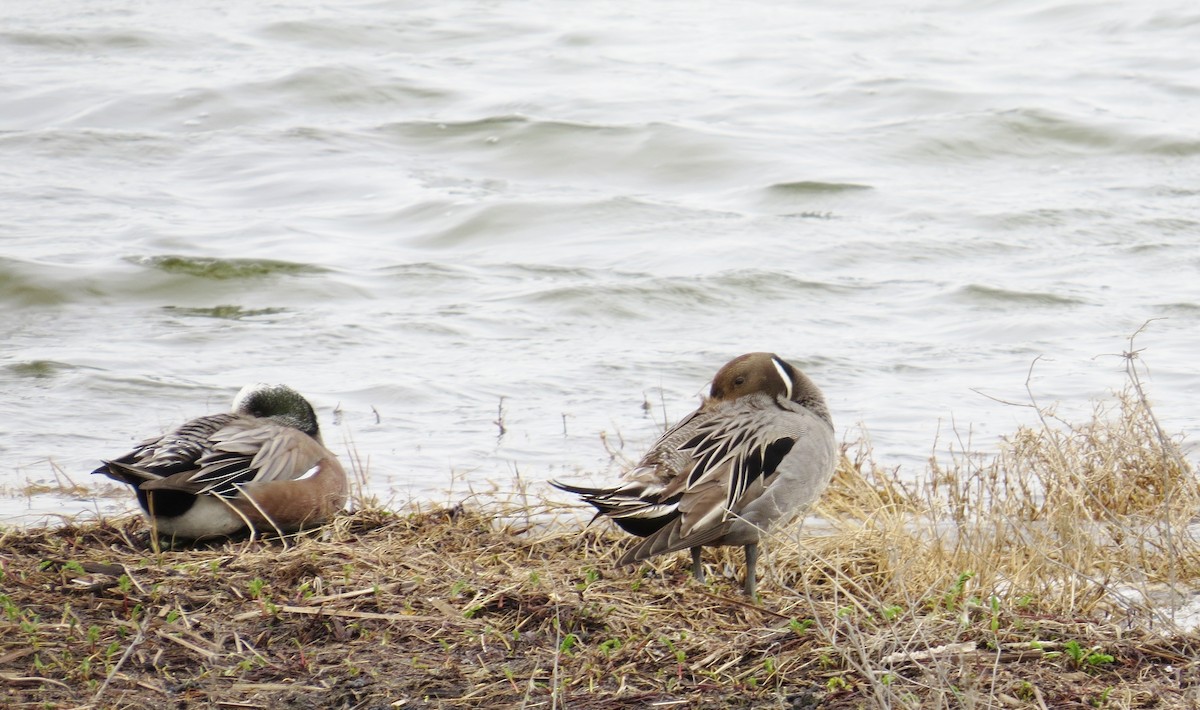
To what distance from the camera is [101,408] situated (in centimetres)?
927

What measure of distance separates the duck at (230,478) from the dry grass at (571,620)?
5.2 inches

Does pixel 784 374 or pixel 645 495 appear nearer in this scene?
pixel 645 495

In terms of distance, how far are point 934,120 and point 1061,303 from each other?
6136 mm

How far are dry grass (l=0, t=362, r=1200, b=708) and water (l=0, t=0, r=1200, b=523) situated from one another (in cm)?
133

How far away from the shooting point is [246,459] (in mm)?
5910

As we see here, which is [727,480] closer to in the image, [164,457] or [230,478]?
[230,478]

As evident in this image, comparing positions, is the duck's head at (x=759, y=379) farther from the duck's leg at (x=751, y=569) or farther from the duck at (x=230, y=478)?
the duck at (x=230, y=478)

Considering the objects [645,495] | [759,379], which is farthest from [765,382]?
[645,495]

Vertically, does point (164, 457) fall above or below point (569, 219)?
above

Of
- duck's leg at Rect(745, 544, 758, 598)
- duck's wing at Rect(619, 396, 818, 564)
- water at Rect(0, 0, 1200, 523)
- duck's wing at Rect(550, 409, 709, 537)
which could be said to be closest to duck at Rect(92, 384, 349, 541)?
water at Rect(0, 0, 1200, 523)

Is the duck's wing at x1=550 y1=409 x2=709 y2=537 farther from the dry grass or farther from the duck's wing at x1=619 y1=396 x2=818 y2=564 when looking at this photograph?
the dry grass

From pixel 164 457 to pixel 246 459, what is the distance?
35 cm

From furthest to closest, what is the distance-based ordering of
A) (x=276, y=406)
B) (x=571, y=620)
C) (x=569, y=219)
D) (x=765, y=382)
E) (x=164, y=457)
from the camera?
(x=569, y=219) → (x=276, y=406) → (x=765, y=382) → (x=164, y=457) → (x=571, y=620)

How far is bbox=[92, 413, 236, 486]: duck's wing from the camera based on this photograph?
5516 millimetres
